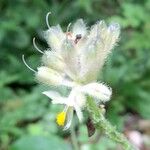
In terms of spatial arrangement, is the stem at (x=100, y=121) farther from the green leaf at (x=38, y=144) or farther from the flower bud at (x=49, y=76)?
the green leaf at (x=38, y=144)

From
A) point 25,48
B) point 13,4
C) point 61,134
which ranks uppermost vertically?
point 13,4

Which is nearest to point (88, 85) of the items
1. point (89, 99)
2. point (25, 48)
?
point (89, 99)

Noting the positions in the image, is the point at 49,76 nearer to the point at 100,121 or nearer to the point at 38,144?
the point at 100,121

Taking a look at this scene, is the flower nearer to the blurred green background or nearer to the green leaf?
the green leaf

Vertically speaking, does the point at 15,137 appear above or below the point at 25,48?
below

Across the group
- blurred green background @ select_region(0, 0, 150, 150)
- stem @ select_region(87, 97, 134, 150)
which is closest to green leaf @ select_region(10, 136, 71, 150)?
blurred green background @ select_region(0, 0, 150, 150)

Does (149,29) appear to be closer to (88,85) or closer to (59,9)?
(59,9)
